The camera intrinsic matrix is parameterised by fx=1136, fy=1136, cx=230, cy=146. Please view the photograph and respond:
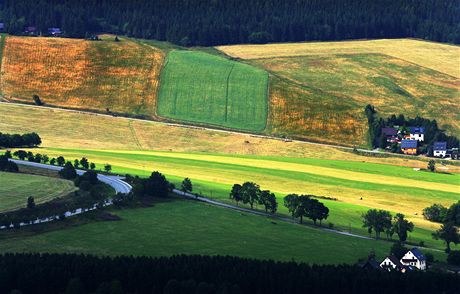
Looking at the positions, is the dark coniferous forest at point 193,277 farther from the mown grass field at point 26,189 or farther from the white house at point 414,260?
the mown grass field at point 26,189

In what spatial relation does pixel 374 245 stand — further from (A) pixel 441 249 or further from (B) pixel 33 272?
(B) pixel 33 272

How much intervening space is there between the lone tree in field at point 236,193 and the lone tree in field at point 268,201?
353cm

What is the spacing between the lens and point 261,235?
147000 millimetres

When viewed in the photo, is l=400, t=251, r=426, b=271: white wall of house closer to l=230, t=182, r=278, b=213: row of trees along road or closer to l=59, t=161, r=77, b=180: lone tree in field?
l=230, t=182, r=278, b=213: row of trees along road

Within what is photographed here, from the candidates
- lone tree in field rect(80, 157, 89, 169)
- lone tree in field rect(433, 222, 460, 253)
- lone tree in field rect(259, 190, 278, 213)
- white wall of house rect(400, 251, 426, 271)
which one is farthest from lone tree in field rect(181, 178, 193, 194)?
white wall of house rect(400, 251, 426, 271)

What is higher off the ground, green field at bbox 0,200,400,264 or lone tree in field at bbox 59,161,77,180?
lone tree in field at bbox 59,161,77,180

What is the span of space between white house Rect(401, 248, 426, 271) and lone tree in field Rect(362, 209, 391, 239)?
46.4 ft

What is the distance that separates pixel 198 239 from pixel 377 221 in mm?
26303

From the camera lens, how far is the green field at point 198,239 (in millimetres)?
135250

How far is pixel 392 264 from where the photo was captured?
13500 cm

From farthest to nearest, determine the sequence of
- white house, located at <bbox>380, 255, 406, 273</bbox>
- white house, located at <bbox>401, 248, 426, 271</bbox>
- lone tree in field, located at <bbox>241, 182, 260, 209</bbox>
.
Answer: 1. lone tree in field, located at <bbox>241, 182, 260, 209</bbox>
2. white house, located at <bbox>401, 248, 426, 271</bbox>
3. white house, located at <bbox>380, 255, 406, 273</bbox>

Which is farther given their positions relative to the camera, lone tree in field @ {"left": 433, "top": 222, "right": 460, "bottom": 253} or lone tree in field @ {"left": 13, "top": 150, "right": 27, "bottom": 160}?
lone tree in field @ {"left": 13, "top": 150, "right": 27, "bottom": 160}

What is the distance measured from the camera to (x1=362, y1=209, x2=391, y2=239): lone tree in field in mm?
153500

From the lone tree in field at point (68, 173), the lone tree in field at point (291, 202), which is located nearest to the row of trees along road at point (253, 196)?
the lone tree in field at point (291, 202)
